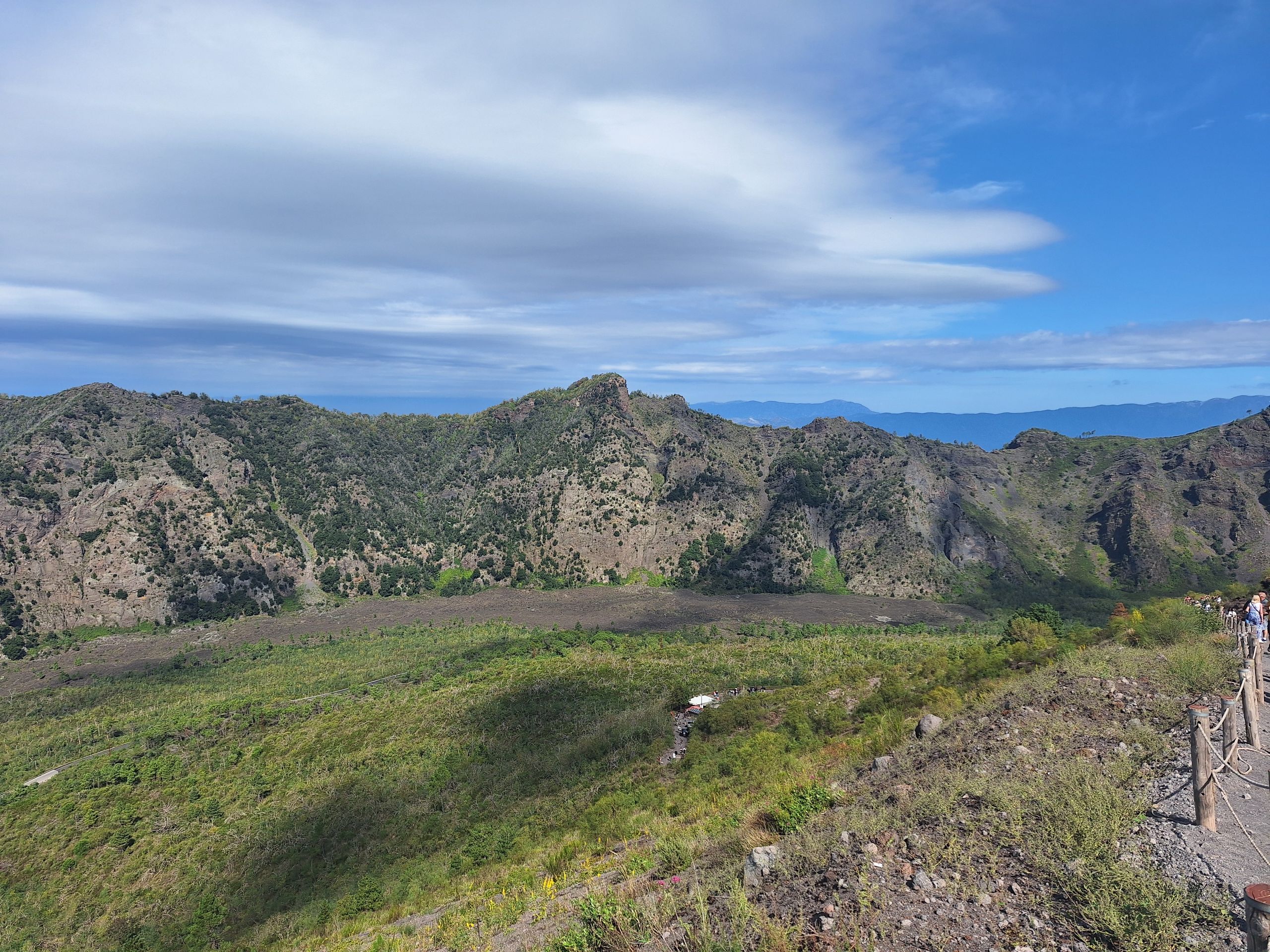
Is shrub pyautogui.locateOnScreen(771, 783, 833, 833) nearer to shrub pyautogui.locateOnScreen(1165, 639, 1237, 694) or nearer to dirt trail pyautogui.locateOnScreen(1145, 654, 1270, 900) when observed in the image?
dirt trail pyautogui.locateOnScreen(1145, 654, 1270, 900)

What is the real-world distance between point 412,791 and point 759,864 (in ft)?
111

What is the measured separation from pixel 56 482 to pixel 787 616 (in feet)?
452

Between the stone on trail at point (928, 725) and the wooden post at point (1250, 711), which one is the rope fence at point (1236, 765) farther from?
the stone on trail at point (928, 725)

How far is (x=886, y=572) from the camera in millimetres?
130250

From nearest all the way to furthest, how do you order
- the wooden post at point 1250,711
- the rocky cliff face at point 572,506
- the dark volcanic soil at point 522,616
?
1. the wooden post at point 1250,711
2. the dark volcanic soil at point 522,616
3. the rocky cliff face at point 572,506

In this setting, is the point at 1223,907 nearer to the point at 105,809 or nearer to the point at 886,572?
the point at 105,809

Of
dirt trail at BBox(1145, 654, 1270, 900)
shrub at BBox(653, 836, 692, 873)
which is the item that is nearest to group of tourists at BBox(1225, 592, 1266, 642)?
dirt trail at BBox(1145, 654, 1270, 900)

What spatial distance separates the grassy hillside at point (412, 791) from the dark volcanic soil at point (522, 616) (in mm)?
26442

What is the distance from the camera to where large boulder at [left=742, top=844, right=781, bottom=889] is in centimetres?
1269

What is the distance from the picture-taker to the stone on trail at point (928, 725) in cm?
2181

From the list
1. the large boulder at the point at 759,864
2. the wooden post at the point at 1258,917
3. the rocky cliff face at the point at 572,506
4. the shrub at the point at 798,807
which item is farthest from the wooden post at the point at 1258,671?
the rocky cliff face at the point at 572,506

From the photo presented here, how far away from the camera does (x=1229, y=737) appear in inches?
505

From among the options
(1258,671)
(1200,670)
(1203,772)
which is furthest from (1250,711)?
(1200,670)

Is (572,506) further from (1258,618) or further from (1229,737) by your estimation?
(1229,737)
